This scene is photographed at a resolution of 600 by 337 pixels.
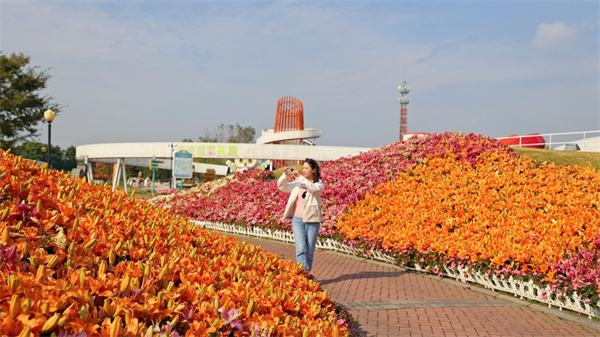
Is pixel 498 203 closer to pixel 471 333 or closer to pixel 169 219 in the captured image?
pixel 471 333

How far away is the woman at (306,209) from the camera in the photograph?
6785 millimetres

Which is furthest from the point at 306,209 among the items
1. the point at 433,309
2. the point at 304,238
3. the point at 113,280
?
the point at 113,280

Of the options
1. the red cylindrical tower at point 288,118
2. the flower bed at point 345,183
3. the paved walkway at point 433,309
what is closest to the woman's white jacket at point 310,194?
the paved walkway at point 433,309

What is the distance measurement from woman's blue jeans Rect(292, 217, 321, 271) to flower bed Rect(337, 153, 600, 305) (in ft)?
8.21

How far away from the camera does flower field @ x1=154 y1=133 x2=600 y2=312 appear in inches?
265

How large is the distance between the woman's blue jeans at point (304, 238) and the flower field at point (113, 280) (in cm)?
244

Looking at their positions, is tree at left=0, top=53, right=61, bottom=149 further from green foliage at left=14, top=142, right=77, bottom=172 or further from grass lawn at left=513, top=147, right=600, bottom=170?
green foliage at left=14, top=142, right=77, bottom=172

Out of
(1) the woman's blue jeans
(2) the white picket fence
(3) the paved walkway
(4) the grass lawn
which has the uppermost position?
(4) the grass lawn

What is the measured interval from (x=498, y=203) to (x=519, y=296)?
255 cm

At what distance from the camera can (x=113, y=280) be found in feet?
8.84

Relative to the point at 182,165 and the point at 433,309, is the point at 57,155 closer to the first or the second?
the point at 182,165

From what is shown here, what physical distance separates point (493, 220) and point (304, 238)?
12.9ft

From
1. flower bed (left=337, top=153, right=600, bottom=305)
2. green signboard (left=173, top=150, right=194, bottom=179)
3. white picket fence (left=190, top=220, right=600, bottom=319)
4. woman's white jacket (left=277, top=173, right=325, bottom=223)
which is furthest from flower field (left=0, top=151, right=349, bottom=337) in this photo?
green signboard (left=173, top=150, right=194, bottom=179)

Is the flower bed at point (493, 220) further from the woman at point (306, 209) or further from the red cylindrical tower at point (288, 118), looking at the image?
the red cylindrical tower at point (288, 118)
